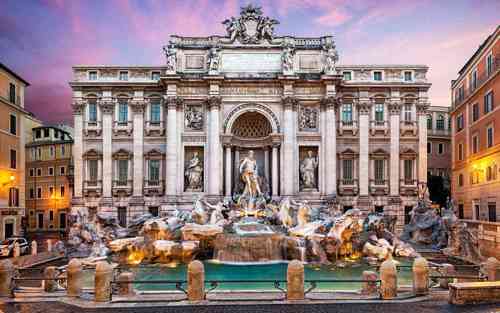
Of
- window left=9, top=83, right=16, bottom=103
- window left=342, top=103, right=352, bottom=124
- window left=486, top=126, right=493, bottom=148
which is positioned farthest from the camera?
window left=9, top=83, right=16, bottom=103

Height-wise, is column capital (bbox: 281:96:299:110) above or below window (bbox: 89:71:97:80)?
below

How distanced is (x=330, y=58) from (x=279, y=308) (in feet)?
87.4

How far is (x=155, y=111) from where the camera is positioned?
36594mm

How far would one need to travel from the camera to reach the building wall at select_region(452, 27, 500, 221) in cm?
3297

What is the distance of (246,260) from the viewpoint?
78.3 ft

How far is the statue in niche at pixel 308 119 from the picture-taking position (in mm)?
35375

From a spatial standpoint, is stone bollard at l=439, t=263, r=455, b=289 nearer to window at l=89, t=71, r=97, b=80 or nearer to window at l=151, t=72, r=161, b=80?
window at l=151, t=72, r=161, b=80

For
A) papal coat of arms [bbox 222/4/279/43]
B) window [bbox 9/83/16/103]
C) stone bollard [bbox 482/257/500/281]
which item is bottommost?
stone bollard [bbox 482/257/500/281]

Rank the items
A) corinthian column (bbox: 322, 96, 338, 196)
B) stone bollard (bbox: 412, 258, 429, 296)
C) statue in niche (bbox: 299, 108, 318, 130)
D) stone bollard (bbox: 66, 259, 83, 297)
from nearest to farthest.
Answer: stone bollard (bbox: 412, 258, 429, 296), stone bollard (bbox: 66, 259, 83, 297), corinthian column (bbox: 322, 96, 338, 196), statue in niche (bbox: 299, 108, 318, 130)

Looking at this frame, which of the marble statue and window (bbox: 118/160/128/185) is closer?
the marble statue

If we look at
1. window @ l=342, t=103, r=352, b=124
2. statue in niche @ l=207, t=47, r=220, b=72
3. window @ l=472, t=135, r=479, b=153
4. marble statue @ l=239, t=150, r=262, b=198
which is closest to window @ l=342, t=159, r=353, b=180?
window @ l=342, t=103, r=352, b=124

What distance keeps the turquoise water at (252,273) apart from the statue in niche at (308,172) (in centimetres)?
1297

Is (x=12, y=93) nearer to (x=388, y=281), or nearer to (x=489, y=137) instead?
(x=388, y=281)

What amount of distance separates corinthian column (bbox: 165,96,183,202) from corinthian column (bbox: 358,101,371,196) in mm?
15668
